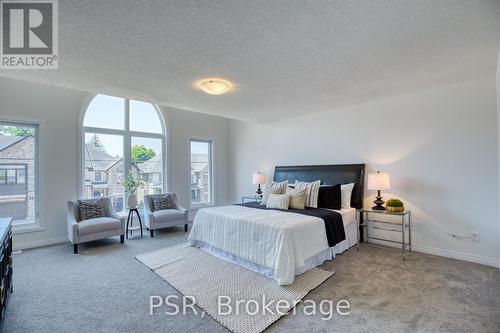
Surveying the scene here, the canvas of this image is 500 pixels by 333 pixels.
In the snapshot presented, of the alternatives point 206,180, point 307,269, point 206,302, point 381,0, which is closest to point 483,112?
point 381,0

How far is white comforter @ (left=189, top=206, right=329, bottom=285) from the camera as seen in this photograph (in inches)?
105

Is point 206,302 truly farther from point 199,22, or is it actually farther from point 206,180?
point 206,180

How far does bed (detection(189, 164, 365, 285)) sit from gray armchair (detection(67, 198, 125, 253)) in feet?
4.47

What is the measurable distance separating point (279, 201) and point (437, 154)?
2455mm

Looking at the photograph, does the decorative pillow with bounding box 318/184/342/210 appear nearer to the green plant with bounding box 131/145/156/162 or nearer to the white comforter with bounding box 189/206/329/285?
the white comforter with bounding box 189/206/329/285

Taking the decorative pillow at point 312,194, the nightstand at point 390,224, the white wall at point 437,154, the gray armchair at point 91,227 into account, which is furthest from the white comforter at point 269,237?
the white wall at point 437,154

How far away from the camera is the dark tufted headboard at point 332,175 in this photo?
4176 millimetres

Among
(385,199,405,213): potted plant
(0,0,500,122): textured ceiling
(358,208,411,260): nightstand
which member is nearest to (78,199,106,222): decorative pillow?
(0,0,500,122): textured ceiling

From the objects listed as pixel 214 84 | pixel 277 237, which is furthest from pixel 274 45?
pixel 277 237

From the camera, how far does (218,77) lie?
3057 mm

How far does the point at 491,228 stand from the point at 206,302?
147 inches

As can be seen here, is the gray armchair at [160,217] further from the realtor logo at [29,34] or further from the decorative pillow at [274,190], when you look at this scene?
the realtor logo at [29,34]

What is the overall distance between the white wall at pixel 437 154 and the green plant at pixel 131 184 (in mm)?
3949

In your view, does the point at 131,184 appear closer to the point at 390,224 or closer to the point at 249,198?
the point at 249,198
